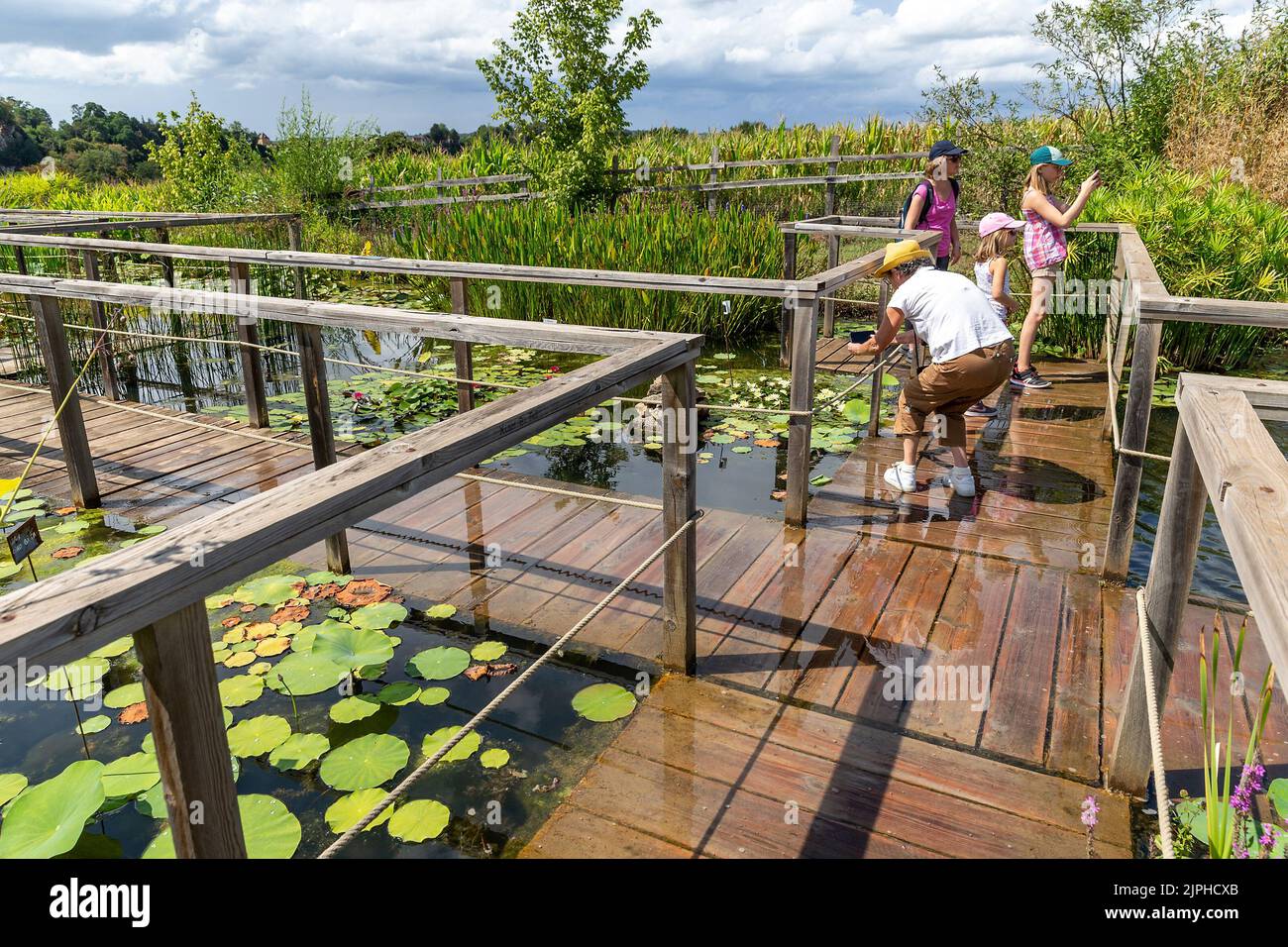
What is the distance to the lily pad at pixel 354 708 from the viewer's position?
258 centimetres

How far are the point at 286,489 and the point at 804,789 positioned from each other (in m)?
1.51

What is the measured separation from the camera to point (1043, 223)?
5422mm

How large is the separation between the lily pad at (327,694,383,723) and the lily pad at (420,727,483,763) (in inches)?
9.3

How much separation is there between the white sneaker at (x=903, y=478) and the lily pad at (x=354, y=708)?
2.66 m

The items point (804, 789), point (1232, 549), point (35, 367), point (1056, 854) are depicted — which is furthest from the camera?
point (35, 367)

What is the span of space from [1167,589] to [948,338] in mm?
2005

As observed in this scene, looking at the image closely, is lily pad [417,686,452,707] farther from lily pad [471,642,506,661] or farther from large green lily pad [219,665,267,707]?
large green lily pad [219,665,267,707]

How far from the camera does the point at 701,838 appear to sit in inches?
79.4

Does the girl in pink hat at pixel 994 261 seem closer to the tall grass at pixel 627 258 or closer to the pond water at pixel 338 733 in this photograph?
the tall grass at pixel 627 258

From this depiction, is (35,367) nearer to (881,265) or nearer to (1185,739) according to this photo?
(881,265)

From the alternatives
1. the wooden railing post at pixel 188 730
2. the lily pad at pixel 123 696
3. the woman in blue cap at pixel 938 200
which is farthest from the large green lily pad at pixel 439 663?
the woman in blue cap at pixel 938 200

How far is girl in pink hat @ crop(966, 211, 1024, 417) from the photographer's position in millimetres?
5211

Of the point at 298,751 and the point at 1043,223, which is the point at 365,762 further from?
the point at 1043,223
